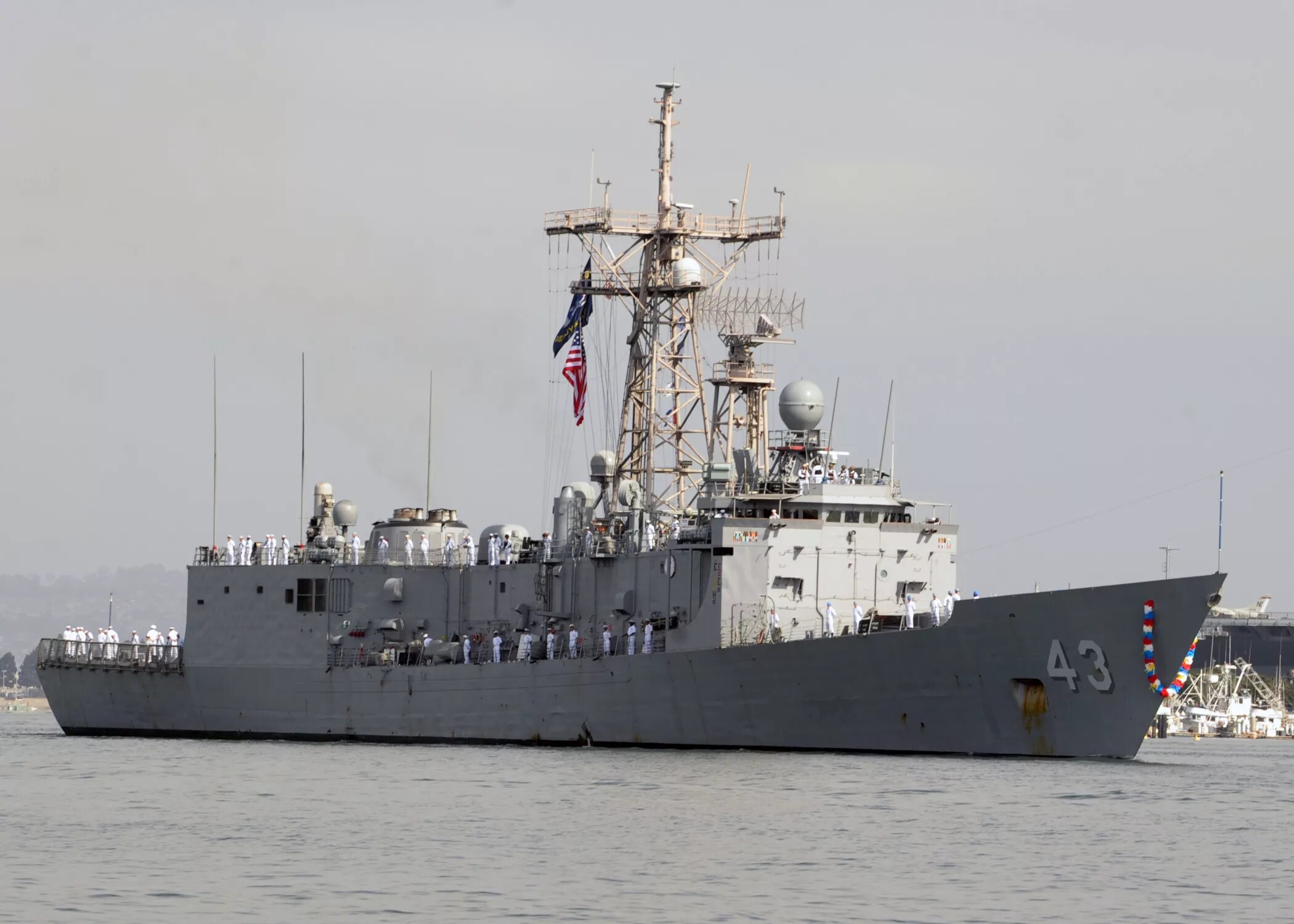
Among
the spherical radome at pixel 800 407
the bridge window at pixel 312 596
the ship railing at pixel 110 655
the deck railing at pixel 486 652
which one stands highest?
the spherical radome at pixel 800 407

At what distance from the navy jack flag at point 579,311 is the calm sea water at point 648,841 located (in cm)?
1351

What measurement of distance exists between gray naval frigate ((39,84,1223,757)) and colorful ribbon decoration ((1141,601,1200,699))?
13 cm

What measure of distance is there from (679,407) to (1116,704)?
15457mm

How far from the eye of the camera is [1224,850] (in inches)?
975

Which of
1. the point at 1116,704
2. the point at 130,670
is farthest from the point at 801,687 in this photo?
the point at 130,670

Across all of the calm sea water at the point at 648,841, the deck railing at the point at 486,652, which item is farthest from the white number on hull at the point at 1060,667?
the deck railing at the point at 486,652

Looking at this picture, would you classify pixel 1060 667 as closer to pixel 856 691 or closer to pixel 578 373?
pixel 856 691

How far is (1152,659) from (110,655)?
2895 cm

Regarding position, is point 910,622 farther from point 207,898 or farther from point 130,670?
point 130,670

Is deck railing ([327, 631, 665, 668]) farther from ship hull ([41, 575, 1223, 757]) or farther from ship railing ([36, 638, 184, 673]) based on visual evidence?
ship railing ([36, 638, 184, 673])

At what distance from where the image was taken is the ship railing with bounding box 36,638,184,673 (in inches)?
1980

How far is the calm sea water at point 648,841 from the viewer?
2050 cm

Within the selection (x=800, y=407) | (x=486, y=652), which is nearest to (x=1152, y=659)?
(x=800, y=407)

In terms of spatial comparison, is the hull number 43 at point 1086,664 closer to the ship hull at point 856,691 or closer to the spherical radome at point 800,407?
the ship hull at point 856,691
